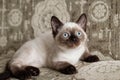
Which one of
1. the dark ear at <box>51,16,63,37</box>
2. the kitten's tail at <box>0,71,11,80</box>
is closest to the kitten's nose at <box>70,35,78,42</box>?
the dark ear at <box>51,16,63,37</box>

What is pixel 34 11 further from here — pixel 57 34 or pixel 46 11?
pixel 57 34

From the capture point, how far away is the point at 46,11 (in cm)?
191

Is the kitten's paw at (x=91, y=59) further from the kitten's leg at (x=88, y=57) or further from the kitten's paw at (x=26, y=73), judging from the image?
the kitten's paw at (x=26, y=73)

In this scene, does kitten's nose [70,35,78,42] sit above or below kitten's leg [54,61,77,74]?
above

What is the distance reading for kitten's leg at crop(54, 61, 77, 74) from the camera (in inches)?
54.3

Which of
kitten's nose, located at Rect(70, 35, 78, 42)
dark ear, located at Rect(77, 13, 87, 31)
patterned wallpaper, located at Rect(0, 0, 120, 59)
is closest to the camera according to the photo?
kitten's nose, located at Rect(70, 35, 78, 42)

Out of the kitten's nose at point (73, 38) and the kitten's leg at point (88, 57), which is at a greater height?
the kitten's nose at point (73, 38)

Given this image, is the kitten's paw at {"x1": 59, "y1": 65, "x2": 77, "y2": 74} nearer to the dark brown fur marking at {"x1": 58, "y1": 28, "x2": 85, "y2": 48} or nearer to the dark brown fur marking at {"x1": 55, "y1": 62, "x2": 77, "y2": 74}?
the dark brown fur marking at {"x1": 55, "y1": 62, "x2": 77, "y2": 74}

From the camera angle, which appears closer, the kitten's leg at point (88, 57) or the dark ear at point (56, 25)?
the dark ear at point (56, 25)

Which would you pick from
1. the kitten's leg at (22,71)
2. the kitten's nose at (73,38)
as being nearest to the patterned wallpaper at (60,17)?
the kitten's nose at (73,38)

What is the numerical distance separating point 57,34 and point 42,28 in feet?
1.37

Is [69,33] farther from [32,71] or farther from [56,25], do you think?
[32,71]

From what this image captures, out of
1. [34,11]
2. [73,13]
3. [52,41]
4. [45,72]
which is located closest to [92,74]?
[45,72]

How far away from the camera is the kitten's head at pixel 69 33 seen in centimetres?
146
